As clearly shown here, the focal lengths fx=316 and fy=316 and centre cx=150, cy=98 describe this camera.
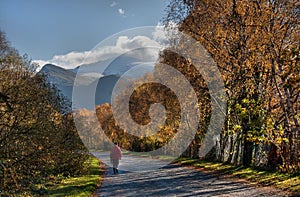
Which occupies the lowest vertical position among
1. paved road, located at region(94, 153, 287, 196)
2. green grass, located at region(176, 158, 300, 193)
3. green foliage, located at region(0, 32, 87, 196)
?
paved road, located at region(94, 153, 287, 196)

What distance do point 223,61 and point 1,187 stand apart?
12703 mm

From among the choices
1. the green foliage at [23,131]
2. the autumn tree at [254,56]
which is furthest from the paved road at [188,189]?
the green foliage at [23,131]

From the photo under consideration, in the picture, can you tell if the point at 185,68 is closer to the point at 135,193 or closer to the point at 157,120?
the point at 135,193

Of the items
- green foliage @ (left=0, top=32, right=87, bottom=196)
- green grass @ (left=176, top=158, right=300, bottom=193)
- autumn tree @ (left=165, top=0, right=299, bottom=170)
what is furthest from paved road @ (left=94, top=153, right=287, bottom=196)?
green foliage @ (left=0, top=32, right=87, bottom=196)

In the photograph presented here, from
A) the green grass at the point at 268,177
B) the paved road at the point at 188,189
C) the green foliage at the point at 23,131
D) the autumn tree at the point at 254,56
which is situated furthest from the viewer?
the autumn tree at the point at 254,56

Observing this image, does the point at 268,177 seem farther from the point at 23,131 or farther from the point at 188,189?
the point at 23,131

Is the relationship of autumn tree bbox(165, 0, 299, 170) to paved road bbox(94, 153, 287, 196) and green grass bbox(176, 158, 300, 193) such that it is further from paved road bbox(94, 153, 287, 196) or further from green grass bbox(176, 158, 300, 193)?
paved road bbox(94, 153, 287, 196)

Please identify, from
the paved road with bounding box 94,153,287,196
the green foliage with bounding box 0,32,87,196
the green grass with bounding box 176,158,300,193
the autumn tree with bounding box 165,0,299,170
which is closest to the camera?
the green foliage with bounding box 0,32,87,196

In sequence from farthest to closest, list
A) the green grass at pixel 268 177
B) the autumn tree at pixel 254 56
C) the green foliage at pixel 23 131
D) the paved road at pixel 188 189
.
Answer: the autumn tree at pixel 254 56 → the green grass at pixel 268 177 → the paved road at pixel 188 189 → the green foliage at pixel 23 131

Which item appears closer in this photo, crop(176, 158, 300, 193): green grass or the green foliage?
the green foliage

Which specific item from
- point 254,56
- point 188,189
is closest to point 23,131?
point 188,189

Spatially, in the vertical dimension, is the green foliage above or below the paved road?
above

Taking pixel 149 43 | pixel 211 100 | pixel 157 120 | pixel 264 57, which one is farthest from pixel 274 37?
pixel 157 120

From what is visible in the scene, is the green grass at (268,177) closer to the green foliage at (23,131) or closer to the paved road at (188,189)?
the paved road at (188,189)
